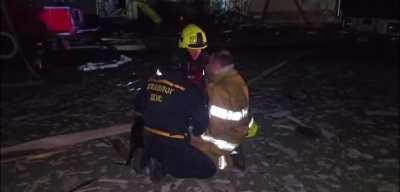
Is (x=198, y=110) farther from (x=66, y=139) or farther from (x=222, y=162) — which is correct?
(x=66, y=139)

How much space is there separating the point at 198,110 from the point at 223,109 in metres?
0.42

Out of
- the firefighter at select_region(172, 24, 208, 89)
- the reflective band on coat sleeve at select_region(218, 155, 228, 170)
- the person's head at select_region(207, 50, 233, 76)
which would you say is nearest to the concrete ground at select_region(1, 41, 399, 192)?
the reflective band on coat sleeve at select_region(218, 155, 228, 170)

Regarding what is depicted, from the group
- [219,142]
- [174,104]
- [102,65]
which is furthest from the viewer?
[102,65]

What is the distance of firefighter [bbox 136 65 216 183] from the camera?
431 centimetres

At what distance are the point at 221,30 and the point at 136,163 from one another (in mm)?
15998

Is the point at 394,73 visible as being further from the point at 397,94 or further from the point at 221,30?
the point at 221,30

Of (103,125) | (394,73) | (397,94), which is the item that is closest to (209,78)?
(103,125)

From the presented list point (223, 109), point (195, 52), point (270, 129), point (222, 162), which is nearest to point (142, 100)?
point (223, 109)

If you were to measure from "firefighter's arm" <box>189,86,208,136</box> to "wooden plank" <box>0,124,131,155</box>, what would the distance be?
2576 millimetres

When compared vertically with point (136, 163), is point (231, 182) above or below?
below

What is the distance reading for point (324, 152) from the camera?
610cm

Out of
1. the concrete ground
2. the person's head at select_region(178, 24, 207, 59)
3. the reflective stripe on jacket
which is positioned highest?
the person's head at select_region(178, 24, 207, 59)

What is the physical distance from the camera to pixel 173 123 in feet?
14.3

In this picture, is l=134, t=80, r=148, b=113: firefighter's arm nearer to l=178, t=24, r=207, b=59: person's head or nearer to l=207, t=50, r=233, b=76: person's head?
l=207, t=50, r=233, b=76: person's head
